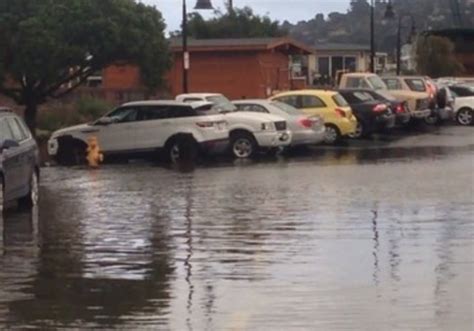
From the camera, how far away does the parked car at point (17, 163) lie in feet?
62.4

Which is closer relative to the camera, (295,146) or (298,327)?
(298,327)

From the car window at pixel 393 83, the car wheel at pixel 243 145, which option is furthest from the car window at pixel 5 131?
the car window at pixel 393 83

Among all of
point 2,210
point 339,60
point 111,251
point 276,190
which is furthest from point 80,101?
point 339,60

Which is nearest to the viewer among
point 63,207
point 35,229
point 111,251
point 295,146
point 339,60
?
point 111,251

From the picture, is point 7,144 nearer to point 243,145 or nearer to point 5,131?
point 5,131

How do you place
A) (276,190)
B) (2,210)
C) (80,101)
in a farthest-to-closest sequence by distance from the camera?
(80,101) < (276,190) < (2,210)

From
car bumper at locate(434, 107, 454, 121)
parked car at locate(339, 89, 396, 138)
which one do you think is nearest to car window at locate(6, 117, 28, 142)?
parked car at locate(339, 89, 396, 138)

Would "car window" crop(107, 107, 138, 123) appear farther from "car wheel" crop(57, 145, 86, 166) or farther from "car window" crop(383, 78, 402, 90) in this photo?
"car window" crop(383, 78, 402, 90)

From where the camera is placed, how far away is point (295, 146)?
35438mm

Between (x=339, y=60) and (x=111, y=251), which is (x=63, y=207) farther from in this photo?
(x=339, y=60)

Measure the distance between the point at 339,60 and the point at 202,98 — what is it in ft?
198

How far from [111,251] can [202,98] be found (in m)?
21.0

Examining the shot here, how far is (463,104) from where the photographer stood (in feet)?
164

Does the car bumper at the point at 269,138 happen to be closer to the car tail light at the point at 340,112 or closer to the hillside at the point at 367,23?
the car tail light at the point at 340,112
